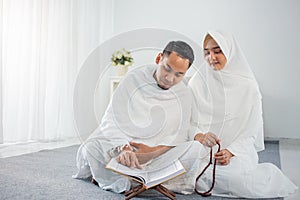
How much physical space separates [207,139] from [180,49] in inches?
19.2

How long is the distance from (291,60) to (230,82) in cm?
276

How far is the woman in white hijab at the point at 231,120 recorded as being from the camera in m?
1.99

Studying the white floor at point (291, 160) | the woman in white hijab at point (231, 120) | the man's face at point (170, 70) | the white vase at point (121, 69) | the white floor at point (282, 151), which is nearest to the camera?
the man's face at point (170, 70)

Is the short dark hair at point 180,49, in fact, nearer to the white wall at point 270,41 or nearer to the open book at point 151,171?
the open book at point 151,171

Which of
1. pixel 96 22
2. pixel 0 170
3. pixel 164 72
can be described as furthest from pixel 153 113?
pixel 96 22

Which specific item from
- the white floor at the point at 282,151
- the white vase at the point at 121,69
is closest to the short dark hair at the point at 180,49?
the white floor at the point at 282,151

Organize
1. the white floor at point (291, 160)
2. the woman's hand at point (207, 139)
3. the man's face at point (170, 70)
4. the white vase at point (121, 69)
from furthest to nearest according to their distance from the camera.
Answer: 1. the white vase at point (121, 69)
2. the white floor at point (291, 160)
3. the woman's hand at point (207, 139)
4. the man's face at point (170, 70)

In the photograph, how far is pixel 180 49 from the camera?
1.61m

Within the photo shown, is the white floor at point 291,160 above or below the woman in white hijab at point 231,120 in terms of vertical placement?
below

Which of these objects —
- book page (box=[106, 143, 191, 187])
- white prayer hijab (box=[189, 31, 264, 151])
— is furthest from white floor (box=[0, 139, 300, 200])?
book page (box=[106, 143, 191, 187])

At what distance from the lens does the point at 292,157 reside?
135 inches

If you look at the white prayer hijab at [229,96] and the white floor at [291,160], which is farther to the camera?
the white floor at [291,160]

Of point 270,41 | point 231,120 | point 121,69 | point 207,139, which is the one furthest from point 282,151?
point 207,139

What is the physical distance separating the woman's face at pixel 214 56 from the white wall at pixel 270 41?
2.74m
